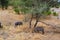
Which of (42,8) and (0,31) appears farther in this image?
(0,31)

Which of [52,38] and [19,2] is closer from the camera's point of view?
[52,38]

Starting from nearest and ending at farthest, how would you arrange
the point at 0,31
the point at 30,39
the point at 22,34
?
the point at 30,39
the point at 22,34
the point at 0,31

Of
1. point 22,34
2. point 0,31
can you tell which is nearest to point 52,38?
point 22,34

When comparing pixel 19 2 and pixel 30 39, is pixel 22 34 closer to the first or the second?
pixel 30 39

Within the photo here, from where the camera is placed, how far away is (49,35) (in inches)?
387

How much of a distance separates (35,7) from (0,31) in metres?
2.29

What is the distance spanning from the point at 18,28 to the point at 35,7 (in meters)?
1.85

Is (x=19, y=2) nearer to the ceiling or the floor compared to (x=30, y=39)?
nearer to the ceiling

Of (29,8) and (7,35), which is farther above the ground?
(29,8)

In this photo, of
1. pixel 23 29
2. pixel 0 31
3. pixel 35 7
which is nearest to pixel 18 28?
pixel 23 29

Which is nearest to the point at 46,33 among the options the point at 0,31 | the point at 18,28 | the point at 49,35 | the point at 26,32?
the point at 49,35

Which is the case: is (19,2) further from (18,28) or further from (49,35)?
(49,35)

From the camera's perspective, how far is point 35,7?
32.3ft

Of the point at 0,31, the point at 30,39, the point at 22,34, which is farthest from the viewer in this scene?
the point at 0,31
